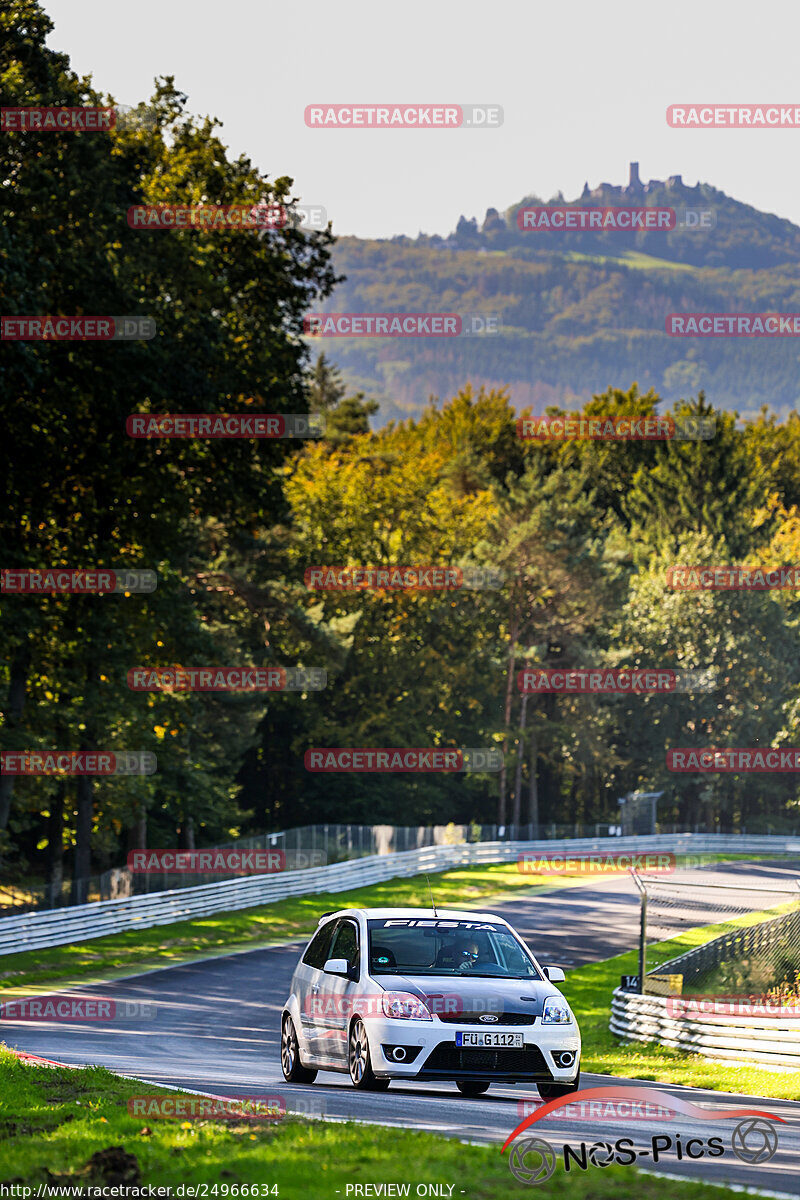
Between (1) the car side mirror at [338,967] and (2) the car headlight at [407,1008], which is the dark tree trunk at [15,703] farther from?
(2) the car headlight at [407,1008]

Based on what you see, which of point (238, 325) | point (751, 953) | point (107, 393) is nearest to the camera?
point (751, 953)

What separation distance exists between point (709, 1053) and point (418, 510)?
55809 mm

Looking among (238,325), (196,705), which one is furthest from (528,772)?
(238,325)

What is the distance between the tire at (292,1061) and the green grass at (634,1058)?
18.7ft

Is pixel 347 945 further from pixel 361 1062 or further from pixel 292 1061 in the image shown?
pixel 292 1061

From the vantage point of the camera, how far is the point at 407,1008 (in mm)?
10492

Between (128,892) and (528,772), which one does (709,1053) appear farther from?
(528,772)

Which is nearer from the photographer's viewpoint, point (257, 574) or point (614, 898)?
point (614, 898)

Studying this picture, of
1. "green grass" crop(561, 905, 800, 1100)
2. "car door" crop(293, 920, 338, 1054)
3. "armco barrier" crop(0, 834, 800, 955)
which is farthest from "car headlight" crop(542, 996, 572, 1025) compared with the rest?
"armco barrier" crop(0, 834, 800, 955)

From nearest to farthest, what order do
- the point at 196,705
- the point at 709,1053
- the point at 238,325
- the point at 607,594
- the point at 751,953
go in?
1. the point at 709,1053
2. the point at 751,953
3. the point at 238,325
4. the point at 196,705
5. the point at 607,594

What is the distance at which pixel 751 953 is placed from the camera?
2234 cm

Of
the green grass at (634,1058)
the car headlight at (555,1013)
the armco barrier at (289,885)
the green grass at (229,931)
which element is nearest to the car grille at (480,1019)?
the car headlight at (555,1013)

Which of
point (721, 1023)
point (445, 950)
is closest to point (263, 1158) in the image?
point (445, 950)

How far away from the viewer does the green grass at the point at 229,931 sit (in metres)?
28.7
